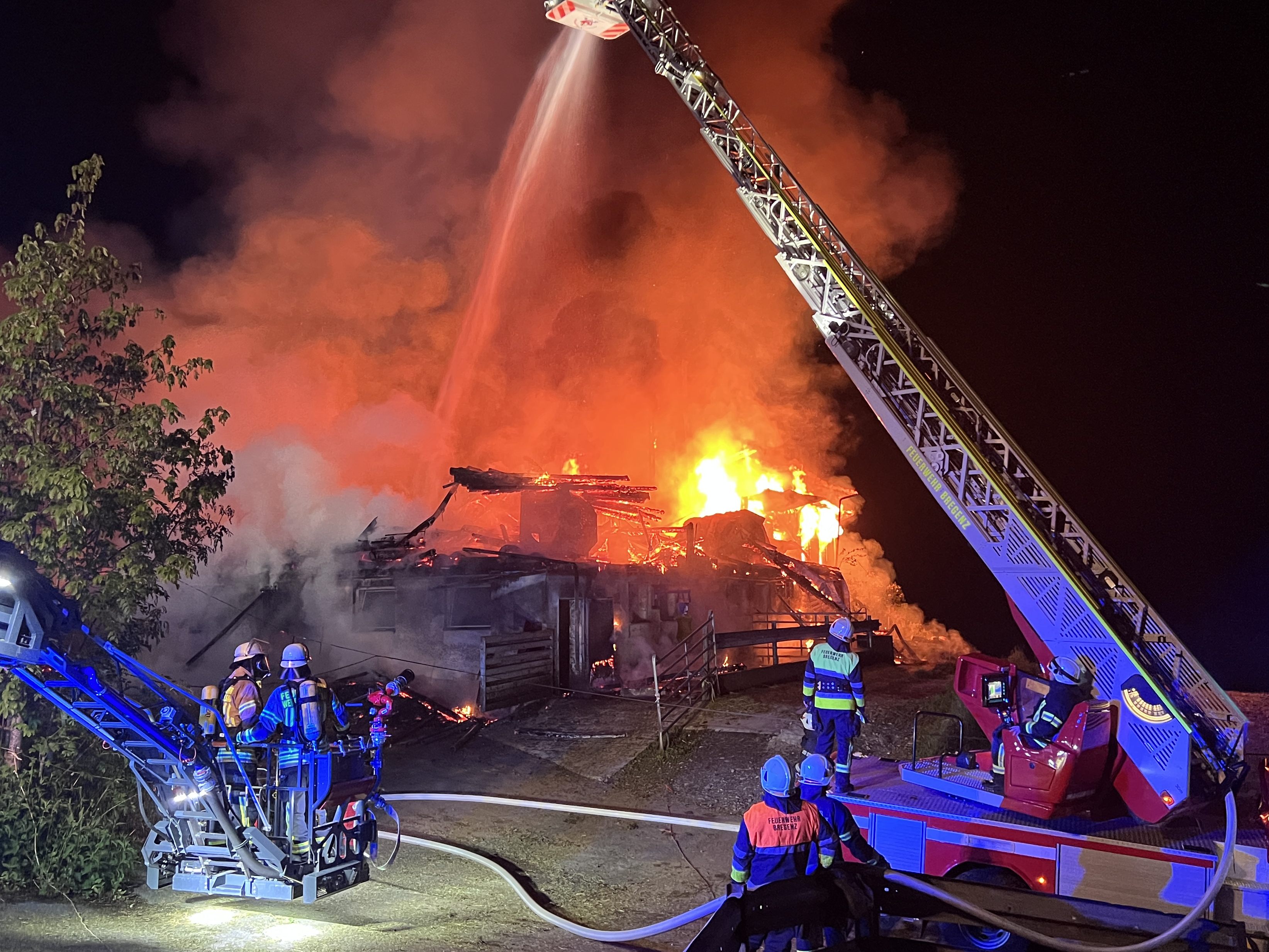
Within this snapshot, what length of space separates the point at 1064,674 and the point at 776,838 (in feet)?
12.0

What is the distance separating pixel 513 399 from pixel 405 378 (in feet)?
17.1

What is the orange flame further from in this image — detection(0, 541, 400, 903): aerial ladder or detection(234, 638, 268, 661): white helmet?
detection(0, 541, 400, 903): aerial ladder

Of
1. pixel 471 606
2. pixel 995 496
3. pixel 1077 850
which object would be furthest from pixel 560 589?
pixel 1077 850

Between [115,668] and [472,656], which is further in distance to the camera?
[472,656]

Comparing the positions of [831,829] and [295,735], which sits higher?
[295,735]

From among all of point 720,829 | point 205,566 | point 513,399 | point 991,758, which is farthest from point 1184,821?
point 513,399

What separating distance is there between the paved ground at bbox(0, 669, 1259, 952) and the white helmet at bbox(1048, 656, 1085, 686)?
347 centimetres

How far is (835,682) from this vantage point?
29.8ft

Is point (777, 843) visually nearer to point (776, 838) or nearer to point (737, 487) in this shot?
point (776, 838)

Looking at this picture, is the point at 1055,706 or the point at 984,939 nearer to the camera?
the point at 984,939

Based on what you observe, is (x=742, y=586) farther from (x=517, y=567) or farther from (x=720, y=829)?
(x=720, y=829)

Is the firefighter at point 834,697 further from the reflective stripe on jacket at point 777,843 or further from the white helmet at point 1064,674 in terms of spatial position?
the reflective stripe on jacket at point 777,843

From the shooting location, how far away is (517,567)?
1920 centimetres

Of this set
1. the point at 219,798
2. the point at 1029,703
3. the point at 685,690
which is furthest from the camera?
the point at 685,690
